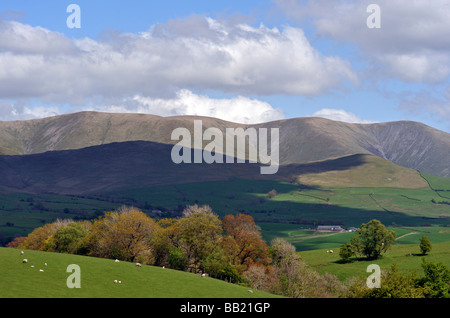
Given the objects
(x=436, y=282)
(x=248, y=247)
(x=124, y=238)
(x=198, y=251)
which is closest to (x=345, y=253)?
(x=248, y=247)

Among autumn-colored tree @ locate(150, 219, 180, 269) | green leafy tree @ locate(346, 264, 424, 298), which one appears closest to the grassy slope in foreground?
green leafy tree @ locate(346, 264, 424, 298)

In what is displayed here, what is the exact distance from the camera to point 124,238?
367ft

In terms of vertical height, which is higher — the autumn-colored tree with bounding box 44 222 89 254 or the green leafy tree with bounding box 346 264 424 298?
the autumn-colored tree with bounding box 44 222 89 254

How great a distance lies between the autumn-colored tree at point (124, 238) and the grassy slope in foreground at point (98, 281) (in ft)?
95.4

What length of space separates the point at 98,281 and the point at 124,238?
4709cm

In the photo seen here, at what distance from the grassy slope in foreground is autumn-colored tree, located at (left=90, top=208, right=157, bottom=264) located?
2908 cm

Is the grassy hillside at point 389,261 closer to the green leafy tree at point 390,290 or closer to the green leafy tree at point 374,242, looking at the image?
the green leafy tree at point 374,242

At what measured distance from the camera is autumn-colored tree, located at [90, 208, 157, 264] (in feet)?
360

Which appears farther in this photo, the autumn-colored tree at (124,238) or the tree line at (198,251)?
the autumn-colored tree at (124,238)

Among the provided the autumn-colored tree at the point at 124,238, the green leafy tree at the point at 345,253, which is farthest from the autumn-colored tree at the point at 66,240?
the green leafy tree at the point at 345,253

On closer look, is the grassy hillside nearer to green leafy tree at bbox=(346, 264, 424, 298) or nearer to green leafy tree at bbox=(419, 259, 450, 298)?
green leafy tree at bbox=(419, 259, 450, 298)

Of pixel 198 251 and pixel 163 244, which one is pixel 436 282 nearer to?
pixel 198 251

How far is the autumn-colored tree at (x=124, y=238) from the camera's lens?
4316 inches
